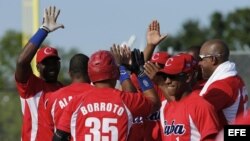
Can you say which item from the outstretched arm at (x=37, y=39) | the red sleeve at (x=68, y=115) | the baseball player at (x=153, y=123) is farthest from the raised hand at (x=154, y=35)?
the red sleeve at (x=68, y=115)

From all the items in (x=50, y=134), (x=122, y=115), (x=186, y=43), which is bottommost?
(x=186, y=43)

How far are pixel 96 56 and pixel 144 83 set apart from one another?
1.82 feet

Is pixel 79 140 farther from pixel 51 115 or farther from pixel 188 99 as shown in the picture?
pixel 51 115

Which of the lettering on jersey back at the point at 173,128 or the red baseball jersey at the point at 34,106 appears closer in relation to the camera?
the lettering on jersey back at the point at 173,128

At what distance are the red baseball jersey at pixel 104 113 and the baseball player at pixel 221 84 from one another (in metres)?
0.90

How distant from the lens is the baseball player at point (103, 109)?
7.66 meters

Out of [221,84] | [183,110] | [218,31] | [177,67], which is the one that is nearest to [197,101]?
[183,110]

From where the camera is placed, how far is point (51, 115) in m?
9.66

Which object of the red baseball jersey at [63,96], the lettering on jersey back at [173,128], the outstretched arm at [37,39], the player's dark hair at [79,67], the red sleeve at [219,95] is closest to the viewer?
the lettering on jersey back at [173,128]

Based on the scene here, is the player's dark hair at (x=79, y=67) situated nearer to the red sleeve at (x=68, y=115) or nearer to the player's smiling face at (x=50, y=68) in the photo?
the player's smiling face at (x=50, y=68)

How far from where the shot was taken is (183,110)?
7910mm

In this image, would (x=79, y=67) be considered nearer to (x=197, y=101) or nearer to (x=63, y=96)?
(x=63, y=96)

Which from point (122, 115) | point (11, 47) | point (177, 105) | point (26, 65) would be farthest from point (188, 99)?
point (11, 47)

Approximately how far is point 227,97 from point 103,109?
1.32m
